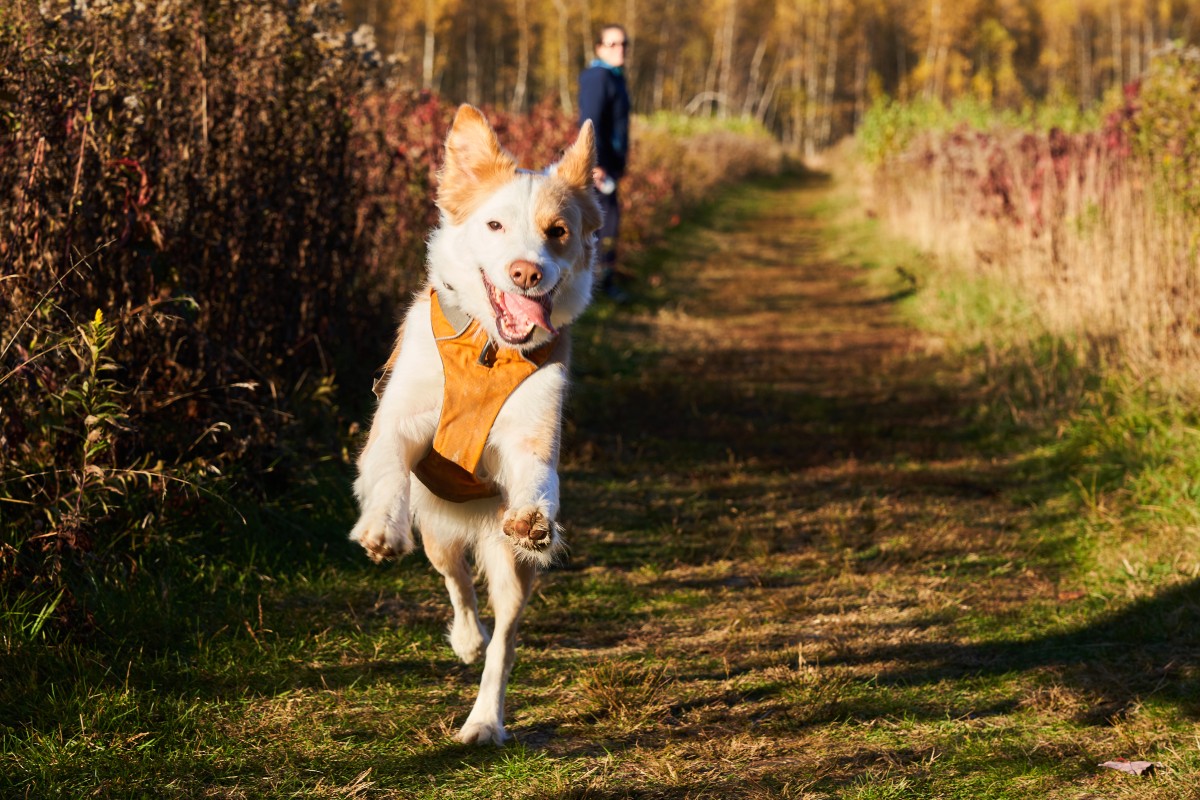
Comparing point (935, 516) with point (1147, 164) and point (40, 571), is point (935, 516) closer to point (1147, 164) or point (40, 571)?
point (1147, 164)

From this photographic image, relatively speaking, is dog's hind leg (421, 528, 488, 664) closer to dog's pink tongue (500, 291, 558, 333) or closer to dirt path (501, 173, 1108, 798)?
dirt path (501, 173, 1108, 798)

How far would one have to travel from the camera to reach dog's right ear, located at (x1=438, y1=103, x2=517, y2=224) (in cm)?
321

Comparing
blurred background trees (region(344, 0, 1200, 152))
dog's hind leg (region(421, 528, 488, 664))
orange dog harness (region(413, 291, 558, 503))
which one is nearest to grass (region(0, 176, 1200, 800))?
dog's hind leg (region(421, 528, 488, 664))

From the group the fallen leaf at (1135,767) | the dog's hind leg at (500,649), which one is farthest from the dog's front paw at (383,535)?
the fallen leaf at (1135,767)

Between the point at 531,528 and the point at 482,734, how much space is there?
865 millimetres

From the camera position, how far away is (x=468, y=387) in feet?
9.89

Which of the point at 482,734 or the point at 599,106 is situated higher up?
the point at 599,106

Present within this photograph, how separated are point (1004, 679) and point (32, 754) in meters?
3.03

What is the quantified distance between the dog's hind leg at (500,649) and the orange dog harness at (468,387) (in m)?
0.29

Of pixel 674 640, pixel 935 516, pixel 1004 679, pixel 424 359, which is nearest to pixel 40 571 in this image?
pixel 424 359

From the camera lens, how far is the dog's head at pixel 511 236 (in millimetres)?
3062

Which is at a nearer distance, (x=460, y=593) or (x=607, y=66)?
(x=460, y=593)

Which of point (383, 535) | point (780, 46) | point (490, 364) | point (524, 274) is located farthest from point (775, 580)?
point (780, 46)

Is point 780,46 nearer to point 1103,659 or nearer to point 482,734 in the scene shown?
point 1103,659
